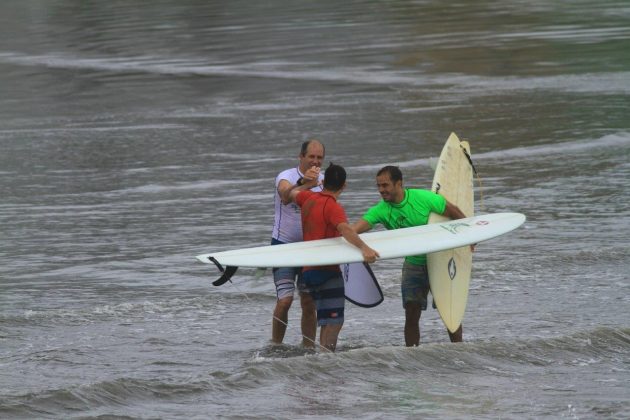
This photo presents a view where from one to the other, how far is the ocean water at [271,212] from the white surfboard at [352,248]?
2.60ft

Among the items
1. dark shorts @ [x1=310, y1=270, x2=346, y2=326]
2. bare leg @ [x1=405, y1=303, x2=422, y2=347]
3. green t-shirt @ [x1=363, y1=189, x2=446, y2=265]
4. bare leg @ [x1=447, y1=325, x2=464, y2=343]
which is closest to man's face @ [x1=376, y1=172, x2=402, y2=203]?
green t-shirt @ [x1=363, y1=189, x2=446, y2=265]

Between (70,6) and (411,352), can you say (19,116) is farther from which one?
(70,6)

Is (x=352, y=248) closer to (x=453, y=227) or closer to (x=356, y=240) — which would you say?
(x=356, y=240)

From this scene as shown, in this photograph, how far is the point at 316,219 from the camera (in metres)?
9.04

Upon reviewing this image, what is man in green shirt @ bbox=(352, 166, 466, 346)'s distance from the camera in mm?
8992

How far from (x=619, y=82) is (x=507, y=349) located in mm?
16183

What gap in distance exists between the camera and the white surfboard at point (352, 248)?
8.95m

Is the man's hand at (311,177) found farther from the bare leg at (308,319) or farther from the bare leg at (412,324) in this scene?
the bare leg at (412,324)

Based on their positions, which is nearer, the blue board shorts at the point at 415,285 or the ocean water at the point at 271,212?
the ocean water at the point at 271,212

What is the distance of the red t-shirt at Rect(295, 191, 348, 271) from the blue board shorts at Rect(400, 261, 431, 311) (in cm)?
58

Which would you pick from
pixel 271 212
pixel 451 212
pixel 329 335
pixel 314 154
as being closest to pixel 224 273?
pixel 329 335

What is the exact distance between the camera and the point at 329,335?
9.30 meters

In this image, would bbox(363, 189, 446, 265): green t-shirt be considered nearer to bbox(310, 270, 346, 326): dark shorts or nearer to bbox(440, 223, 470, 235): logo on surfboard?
bbox(440, 223, 470, 235): logo on surfboard

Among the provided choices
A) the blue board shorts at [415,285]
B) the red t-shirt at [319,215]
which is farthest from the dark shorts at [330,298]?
the blue board shorts at [415,285]
